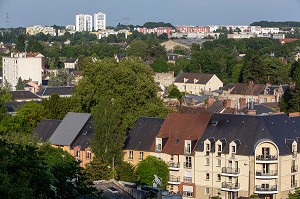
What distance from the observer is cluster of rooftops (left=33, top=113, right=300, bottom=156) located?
2853 cm

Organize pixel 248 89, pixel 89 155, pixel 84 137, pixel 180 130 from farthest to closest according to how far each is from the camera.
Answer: pixel 248 89 → pixel 84 137 → pixel 89 155 → pixel 180 130

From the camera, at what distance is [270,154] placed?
28.0 meters

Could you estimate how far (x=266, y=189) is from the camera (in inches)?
1095

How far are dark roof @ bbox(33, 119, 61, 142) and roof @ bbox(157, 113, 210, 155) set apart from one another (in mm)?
5514

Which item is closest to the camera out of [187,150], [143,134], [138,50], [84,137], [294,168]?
[294,168]

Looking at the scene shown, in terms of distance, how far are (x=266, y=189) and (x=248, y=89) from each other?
3028cm

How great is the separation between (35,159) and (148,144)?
48.6 ft

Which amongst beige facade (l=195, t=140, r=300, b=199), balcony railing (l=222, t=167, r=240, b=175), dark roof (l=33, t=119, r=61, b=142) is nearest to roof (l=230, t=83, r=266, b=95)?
dark roof (l=33, t=119, r=61, b=142)

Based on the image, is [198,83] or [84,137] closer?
[84,137]

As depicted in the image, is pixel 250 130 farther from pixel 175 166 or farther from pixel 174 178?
→ pixel 174 178

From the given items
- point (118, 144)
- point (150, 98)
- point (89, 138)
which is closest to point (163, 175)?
point (118, 144)

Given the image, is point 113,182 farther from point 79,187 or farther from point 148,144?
point 148,144

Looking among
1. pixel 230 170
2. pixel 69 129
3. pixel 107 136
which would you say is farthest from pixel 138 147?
pixel 230 170

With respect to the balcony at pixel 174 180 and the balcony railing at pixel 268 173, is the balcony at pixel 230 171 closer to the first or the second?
the balcony railing at pixel 268 173
